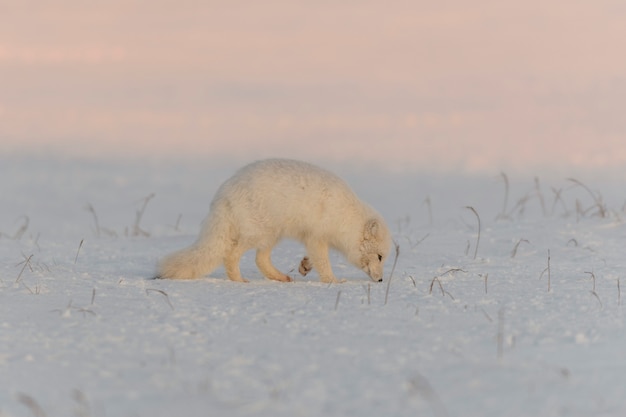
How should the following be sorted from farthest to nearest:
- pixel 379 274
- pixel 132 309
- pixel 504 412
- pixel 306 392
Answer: pixel 379 274, pixel 132 309, pixel 306 392, pixel 504 412

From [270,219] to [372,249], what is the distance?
900 millimetres

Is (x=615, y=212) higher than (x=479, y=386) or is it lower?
higher

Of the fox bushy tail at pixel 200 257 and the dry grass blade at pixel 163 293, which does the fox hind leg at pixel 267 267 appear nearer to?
the fox bushy tail at pixel 200 257

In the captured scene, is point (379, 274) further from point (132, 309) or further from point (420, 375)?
point (420, 375)

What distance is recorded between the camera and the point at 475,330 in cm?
411

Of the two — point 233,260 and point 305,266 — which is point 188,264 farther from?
point 305,266

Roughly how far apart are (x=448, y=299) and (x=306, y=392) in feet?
5.91

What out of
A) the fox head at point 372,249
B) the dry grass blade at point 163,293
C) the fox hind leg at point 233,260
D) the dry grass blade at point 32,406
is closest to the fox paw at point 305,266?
the fox head at point 372,249

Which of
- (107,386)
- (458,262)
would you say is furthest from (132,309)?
(458,262)

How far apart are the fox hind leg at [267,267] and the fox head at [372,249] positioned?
60 centimetres

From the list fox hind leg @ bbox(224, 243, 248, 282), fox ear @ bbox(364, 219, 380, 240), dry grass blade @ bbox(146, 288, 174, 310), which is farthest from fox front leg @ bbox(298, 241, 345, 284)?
dry grass blade @ bbox(146, 288, 174, 310)

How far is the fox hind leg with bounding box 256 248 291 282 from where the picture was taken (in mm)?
6363

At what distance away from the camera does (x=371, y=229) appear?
6.54m

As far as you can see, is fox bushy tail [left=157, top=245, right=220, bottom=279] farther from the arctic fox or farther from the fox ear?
the fox ear
